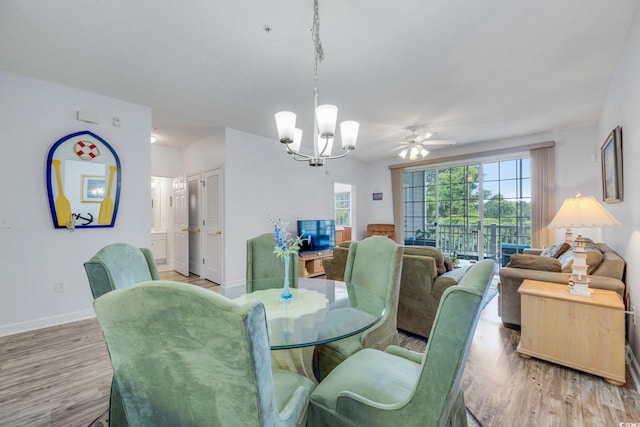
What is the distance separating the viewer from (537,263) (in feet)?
8.88

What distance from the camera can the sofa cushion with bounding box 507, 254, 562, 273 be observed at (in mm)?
2631

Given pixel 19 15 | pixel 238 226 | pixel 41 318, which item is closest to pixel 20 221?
pixel 41 318

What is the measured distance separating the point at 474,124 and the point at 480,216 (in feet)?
6.69

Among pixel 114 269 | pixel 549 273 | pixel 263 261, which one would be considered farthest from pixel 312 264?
pixel 114 269

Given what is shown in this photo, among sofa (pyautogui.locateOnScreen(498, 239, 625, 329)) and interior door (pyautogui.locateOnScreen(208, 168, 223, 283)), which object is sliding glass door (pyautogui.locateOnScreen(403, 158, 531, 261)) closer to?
sofa (pyautogui.locateOnScreen(498, 239, 625, 329))

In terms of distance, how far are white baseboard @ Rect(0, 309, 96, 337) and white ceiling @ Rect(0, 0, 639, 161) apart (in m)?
2.55

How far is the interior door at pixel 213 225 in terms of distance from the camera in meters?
4.52

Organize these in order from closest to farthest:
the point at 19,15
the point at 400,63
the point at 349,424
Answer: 1. the point at 349,424
2. the point at 19,15
3. the point at 400,63

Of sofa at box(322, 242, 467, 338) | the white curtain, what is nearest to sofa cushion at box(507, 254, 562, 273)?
sofa at box(322, 242, 467, 338)

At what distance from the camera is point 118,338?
0.83 meters

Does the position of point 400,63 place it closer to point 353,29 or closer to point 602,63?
point 353,29

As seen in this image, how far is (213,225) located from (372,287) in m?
3.41

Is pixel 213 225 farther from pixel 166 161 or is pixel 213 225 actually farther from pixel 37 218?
pixel 37 218

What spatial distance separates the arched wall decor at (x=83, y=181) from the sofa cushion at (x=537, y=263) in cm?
455
